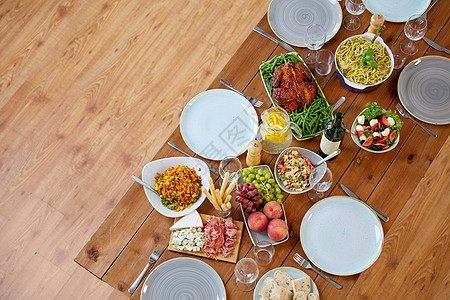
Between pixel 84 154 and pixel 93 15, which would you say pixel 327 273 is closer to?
pixel 84 154

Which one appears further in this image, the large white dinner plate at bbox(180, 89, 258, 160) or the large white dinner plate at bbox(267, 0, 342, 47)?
the large white dinner plate at bbox(267, 0, 342, 47)

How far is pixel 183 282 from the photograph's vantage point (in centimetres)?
201

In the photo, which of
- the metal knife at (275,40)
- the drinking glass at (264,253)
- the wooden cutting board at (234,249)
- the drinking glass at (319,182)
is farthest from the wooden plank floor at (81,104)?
the drinking glass at (319,182)

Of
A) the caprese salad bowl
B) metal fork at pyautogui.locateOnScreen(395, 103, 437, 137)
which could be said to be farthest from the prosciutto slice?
metal fork at pyautogui.locateOnScreen(395, 103, 437, 137)

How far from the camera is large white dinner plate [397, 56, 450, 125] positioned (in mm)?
2246

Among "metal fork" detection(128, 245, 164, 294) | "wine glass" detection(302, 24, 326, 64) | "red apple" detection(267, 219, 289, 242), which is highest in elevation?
"wine glass" detection(302, 24, 326, 64)

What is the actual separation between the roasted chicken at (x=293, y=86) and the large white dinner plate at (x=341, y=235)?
504 mm

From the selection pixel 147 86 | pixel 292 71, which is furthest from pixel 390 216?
pixel 147 86

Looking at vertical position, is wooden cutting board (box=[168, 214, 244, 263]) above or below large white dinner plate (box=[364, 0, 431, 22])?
below

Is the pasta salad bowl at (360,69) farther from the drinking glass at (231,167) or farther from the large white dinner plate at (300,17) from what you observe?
the drinking glass at (231,167)

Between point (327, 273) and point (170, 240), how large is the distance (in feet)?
2.42

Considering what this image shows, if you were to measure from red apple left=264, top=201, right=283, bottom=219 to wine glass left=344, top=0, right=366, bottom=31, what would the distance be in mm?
1097

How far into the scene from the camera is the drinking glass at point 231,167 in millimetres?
2100

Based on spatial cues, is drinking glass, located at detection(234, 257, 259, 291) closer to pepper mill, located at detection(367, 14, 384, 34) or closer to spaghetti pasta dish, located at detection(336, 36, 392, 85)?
spaghetti pasta dish, located at detection(336, 36, 392, 85)
